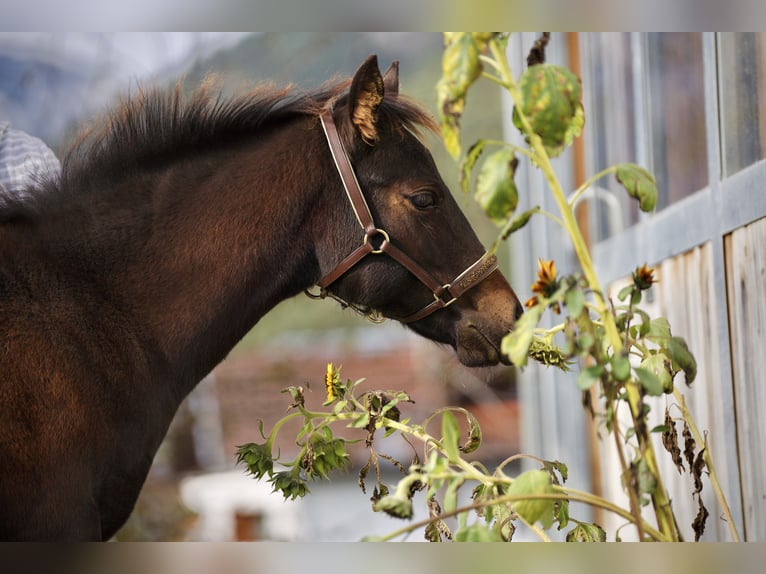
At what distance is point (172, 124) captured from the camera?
2.63 m

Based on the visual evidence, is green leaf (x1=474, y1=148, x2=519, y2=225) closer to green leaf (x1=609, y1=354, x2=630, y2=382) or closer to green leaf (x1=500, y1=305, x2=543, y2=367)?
green leaf (x1=500, y1=305, x2=543, y2=367)

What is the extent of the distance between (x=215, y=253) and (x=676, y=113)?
2.41 metres

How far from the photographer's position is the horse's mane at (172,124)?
2.54 m

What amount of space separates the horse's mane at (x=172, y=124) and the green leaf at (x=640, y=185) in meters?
1.05

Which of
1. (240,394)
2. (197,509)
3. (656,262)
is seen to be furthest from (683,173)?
(240,394)

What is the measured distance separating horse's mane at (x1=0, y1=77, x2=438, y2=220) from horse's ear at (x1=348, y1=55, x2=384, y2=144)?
95 millimetres

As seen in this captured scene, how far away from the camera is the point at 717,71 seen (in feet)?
10.3

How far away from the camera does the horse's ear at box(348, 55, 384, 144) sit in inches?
98.3

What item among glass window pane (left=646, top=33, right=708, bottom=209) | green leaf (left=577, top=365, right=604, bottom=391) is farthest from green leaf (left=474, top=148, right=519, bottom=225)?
glass window pane (left=646, top=33, right=708, bottom=209)

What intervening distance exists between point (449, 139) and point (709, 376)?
6.51 feet

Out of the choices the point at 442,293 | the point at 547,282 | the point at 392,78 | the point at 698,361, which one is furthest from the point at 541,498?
the point at 698,361

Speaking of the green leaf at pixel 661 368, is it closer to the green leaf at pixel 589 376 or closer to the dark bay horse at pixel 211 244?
the green leaf at pixel 589 376

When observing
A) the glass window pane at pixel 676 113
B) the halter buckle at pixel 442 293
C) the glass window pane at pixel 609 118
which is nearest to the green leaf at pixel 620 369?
the halter buckle at pixel 442 293
